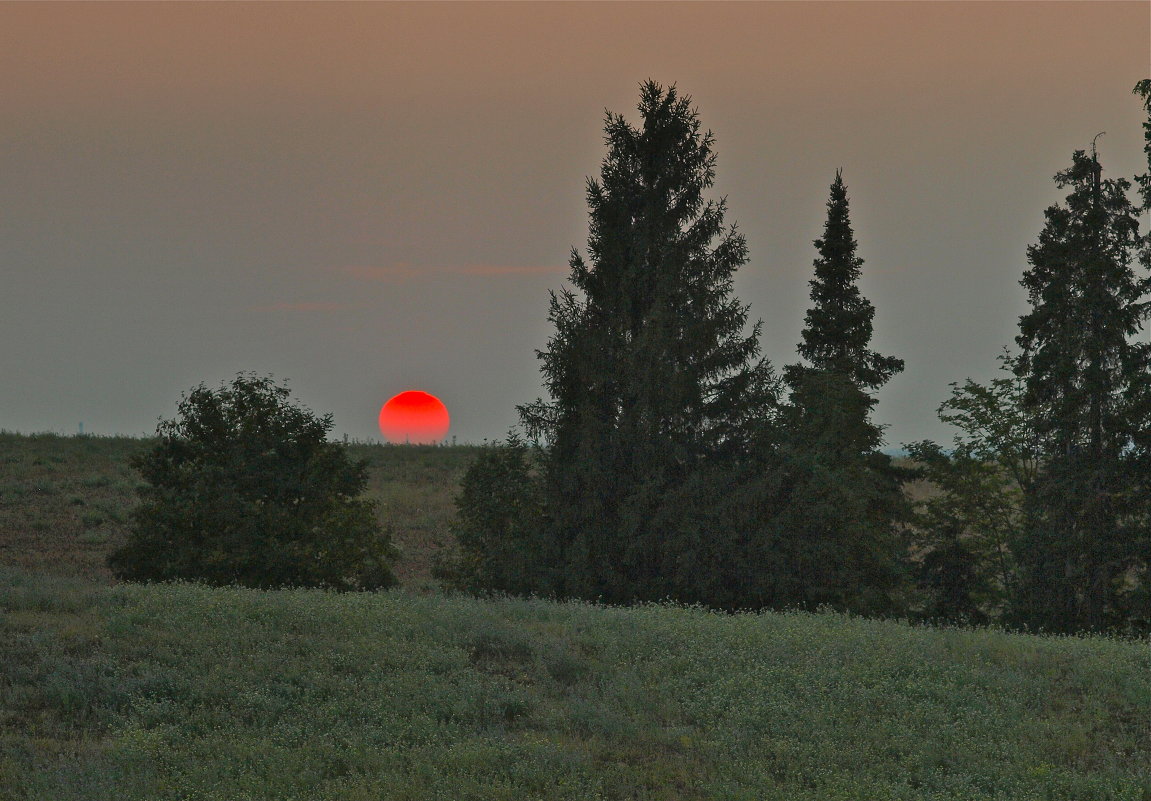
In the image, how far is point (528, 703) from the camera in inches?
616

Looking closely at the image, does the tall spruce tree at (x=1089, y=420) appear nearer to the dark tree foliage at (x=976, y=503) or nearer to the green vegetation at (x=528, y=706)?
the dark tree foliage at (x=976, y=503)

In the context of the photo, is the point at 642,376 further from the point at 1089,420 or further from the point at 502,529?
the point at 1089,420

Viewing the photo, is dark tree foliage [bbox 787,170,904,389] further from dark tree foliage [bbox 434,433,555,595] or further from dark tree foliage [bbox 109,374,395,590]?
dark tree foliage [bbox 109,374,395,590]

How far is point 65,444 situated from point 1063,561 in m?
54.9

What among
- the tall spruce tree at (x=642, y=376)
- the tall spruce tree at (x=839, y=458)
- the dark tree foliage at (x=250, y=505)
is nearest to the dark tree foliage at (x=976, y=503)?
the tall spruce tree at (x=839, y=458)

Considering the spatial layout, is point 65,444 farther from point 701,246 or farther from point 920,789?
point 920,789

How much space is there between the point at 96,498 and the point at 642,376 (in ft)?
102

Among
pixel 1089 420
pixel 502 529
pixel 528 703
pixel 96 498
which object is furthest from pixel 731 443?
pixel 96 498

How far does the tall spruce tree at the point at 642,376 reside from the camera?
29.6 metres

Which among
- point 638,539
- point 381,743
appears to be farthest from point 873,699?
point 638,539

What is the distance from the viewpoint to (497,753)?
13.3 m

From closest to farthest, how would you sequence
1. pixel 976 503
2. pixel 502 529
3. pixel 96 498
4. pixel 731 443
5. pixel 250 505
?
pixel 250 505 → pixel 731 443 → pixel 502 529 → pixel 976 503 → pixel 96 498

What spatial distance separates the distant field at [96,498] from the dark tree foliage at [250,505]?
3.47 meters

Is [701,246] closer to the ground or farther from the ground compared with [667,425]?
farther from the ground
